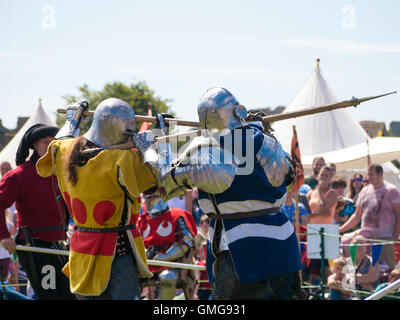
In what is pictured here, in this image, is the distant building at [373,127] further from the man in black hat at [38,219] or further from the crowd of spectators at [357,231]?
the man in black hat at [38,219]

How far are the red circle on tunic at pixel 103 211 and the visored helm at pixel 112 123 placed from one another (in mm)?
371

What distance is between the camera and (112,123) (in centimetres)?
416

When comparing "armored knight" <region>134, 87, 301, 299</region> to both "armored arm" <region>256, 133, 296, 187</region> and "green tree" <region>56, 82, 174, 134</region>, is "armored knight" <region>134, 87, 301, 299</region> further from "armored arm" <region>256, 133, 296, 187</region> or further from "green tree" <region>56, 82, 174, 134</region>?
"green tree" <region>56, 82, 174, 134</region>

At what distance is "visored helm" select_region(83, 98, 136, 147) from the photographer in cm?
415

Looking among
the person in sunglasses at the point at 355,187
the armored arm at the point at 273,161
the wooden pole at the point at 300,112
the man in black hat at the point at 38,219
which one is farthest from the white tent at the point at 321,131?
the armored arm at the point at 273,161

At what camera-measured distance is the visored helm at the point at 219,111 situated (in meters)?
3.88

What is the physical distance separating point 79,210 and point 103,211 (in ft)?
→ 0.56

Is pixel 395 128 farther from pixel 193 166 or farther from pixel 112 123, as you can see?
pixel 193 166

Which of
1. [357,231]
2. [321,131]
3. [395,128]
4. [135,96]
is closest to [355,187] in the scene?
[357,231]

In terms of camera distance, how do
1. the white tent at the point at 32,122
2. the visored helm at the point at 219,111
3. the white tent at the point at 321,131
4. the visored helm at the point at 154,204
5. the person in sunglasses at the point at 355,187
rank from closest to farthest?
the visored helm at the point at 219,111 < the visored helm at the point at 154,204 < the person in sunglasses at the point at 355,187 < the white tent at the point at 321,131 < the white tent at the point at 32,122

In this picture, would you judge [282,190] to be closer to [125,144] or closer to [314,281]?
[125,144]

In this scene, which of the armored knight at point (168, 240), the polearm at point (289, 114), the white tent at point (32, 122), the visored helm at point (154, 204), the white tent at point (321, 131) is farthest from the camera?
the white tent at point (32, 122)

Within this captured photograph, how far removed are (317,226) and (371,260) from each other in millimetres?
1110

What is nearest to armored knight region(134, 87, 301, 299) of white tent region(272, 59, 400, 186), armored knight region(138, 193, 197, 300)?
armored knight region(138, 193, 197, 300)
